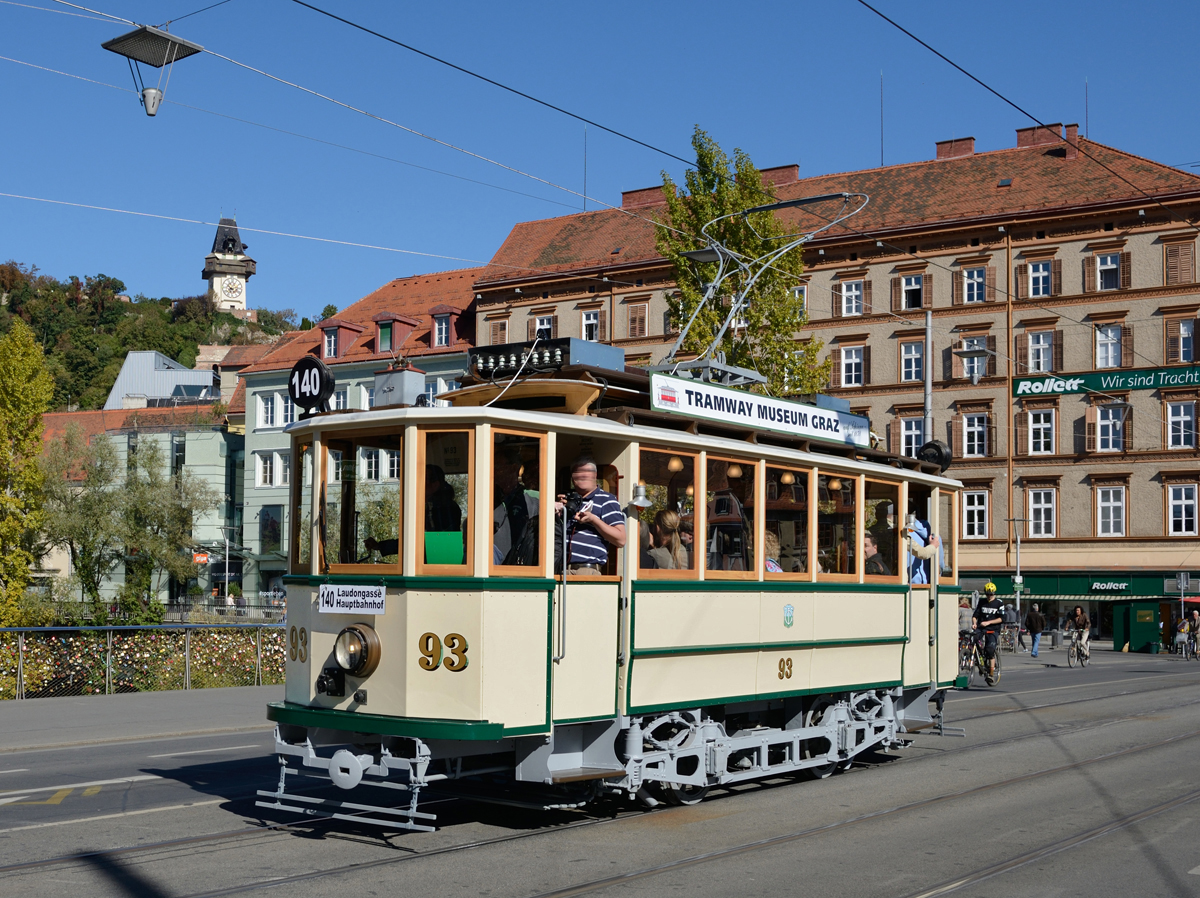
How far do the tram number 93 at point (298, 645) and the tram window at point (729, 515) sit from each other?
9.55ft

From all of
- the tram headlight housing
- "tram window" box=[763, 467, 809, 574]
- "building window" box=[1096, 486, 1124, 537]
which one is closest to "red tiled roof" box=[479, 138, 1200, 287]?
"building window" box=[1096, 486, 1124, 537]

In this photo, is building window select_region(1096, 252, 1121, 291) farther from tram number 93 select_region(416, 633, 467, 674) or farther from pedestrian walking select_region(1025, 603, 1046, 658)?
tram number 93 select_region(416, 633, 467, 674)

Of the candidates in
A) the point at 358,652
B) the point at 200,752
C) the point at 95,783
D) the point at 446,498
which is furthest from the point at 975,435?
the point at 358,652

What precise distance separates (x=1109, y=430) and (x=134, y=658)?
39.6 m

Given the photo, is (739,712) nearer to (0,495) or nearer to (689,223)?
(689,223)

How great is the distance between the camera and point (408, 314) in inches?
2579

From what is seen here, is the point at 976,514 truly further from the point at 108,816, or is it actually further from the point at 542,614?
the point at 108,816

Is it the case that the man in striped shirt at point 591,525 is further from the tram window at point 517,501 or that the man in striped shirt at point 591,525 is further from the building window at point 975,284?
the building window at point 975,284

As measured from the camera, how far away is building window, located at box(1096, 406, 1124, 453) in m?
49.7

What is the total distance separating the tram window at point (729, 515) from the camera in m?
9.97

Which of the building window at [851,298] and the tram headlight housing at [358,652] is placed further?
the building window at [851,298]

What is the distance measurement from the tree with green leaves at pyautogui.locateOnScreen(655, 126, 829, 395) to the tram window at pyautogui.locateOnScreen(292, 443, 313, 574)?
19683 millimetres

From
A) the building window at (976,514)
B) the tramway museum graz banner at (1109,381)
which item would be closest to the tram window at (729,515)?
the tramway museum graz banner at (1109,381)

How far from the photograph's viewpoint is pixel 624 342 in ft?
192
